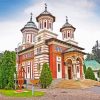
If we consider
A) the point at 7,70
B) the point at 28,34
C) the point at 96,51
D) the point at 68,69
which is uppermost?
the point at 28,34

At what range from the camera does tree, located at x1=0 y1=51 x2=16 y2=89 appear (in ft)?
83.1

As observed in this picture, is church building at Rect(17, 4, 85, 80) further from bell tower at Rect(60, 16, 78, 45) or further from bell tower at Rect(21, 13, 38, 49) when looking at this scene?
bell tower at Rect(21, 13, 38, 49)

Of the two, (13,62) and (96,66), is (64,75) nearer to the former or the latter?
(13,62)

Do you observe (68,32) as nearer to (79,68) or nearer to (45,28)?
(45,28)

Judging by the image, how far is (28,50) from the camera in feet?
134

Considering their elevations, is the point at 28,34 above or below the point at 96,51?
above

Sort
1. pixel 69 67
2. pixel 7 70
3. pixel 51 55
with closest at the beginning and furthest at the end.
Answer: pixel 7 70 → pixel 51 55 → pixel 69 67

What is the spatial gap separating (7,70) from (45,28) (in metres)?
14.2

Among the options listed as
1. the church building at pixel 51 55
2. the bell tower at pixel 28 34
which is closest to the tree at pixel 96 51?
the church building at pixel 51 55

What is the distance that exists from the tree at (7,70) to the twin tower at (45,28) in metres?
12.1

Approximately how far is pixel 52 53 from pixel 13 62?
9.32m

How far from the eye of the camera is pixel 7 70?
85.7 feet

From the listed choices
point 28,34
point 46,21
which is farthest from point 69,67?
point 28,34

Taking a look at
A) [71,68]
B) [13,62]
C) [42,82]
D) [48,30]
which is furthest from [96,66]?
[13,62]
